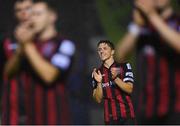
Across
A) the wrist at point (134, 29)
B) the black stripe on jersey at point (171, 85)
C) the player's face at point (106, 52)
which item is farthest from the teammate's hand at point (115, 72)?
the black stripe on jersey at point (171, 85)

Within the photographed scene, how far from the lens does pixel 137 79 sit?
3.71 m

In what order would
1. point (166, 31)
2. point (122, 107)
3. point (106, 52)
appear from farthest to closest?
point (166, 31)
point (106, 52)
point (122, 107)

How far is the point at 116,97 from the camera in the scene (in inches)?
108

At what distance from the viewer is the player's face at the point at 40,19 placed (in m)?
3.79

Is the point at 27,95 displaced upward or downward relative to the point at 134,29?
downward

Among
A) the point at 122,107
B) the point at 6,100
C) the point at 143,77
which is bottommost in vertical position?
the point at 122,107

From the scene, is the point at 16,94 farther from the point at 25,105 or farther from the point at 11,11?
the point at 11,11

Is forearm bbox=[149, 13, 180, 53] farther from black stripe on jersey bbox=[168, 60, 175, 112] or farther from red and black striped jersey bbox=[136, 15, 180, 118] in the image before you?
black stripe on jersey bbox=[168, 60, 175, 112]

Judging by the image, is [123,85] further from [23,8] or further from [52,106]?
[23,8]

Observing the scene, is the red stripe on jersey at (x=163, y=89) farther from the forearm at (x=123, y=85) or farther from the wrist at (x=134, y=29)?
the forearm at (x=123, y=85)

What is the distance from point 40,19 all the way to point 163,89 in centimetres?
110

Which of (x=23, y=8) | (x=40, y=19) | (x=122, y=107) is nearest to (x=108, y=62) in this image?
(x=122, y=107)

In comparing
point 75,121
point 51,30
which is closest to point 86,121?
point 75,121

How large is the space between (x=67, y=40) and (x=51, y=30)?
0.16 metres
